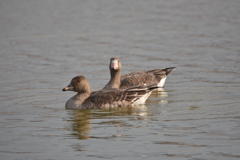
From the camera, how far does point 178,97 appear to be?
45.6 feet

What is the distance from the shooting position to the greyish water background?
30.2 ft

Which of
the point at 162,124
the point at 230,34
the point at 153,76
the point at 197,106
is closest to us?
the point at 162,124

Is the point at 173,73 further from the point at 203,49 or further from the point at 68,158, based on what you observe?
the point at 68,158

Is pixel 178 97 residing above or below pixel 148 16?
below

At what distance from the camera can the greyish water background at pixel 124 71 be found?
9219 mm

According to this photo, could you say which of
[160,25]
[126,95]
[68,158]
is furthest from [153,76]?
[160,25]

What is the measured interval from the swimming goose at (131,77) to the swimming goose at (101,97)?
1.91 meters

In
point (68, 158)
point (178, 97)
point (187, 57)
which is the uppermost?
point (187, 57)

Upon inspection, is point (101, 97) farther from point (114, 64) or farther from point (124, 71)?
point (124, 71)

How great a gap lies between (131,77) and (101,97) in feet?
10.3

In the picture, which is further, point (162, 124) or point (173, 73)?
point (173, 73)

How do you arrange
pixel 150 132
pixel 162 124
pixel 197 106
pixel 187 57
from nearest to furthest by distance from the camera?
pixel 150 132 < pixel 162 124 < pixel 197 106 < pixel 187 57

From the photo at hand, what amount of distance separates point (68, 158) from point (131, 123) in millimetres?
2722

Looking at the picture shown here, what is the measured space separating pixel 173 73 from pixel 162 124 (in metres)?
7.28
